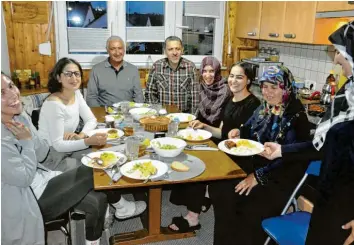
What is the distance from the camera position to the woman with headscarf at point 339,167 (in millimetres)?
1215


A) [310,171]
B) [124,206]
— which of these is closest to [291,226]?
[310,171]

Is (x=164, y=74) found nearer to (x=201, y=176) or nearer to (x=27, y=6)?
(x=27, y=6)

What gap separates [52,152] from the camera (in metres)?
1.97

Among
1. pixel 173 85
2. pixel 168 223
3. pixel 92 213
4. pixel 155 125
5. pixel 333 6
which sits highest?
pixel 333 6

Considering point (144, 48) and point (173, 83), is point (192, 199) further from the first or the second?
point (144, 48)

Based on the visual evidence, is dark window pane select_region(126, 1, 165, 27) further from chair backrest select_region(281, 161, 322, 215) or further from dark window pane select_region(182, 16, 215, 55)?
chair backrest select_region(281, 161, 322, 215)

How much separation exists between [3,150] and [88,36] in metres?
2.60

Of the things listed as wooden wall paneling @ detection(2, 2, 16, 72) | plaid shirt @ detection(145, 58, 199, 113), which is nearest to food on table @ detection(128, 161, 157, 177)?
plaid shirt @ detection(145, 58, 199, 113)

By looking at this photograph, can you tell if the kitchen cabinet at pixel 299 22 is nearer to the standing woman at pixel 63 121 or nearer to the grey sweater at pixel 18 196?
the standing woman at pixel 63 121

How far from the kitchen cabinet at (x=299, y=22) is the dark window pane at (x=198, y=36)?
1.20 m

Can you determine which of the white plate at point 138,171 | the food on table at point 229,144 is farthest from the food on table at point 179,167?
the food on table at point 229,144

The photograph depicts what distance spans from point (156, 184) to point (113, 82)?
6.64 feet

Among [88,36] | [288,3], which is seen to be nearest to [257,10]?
[288,3]

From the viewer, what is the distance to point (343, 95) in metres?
1.28
